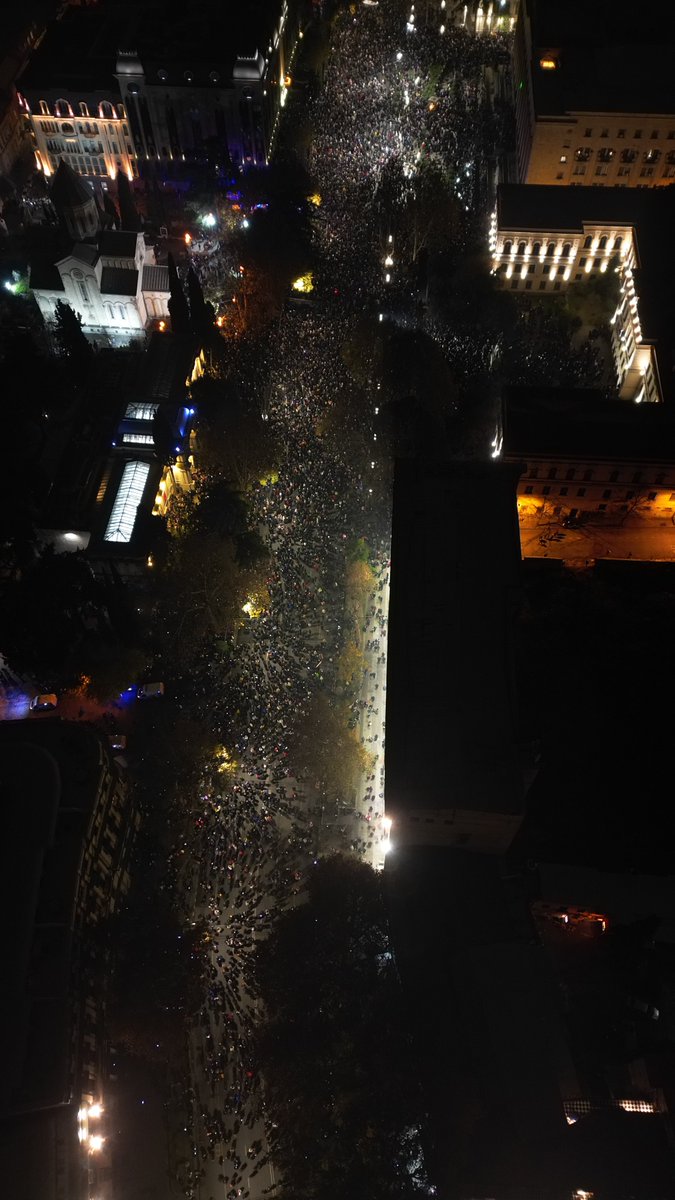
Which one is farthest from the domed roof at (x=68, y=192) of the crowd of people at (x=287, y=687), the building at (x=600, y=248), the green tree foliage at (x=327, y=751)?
the green tree foliage at (x=327, y=751)

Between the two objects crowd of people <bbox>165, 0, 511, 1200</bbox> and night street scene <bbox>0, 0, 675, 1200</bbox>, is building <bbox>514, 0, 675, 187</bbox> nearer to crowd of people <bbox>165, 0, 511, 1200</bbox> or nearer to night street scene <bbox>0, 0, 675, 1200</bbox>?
night street scene <bbox>0, 0, 675, 1200</bbox>

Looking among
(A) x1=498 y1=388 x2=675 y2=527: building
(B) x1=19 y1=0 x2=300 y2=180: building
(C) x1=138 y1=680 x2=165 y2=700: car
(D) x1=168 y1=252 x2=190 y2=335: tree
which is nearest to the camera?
(C) x1=138 y1=680 x2=165 y2=700: car

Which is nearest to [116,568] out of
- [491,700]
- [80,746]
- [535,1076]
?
[80,746]

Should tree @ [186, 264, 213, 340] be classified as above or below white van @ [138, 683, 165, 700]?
above

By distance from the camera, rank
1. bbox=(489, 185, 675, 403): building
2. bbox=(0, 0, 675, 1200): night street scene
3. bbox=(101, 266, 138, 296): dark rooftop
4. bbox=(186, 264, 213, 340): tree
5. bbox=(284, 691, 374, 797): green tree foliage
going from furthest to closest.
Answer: bbox=(101, 266, 138, 296): dark rooftop < bbox=(186, 264, 213, 340): tree < bbox=(489, 185, 675, 403): building < bbox=(284, 691, 374, 797): green tree foliage < bbox=(0, 0, 675, 1200): night street scene

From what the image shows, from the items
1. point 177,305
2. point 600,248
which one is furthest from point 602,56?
point 177,305

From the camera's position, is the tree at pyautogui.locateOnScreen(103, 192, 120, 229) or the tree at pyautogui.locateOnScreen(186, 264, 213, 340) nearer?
the tree at pyautogui.locateOnScreen(186, 264, 213, 340)

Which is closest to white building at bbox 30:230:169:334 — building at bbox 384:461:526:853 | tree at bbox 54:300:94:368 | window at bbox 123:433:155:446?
tree at bbox 54:300:94:368

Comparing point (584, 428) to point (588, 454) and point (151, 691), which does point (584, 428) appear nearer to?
point (588, 454)
